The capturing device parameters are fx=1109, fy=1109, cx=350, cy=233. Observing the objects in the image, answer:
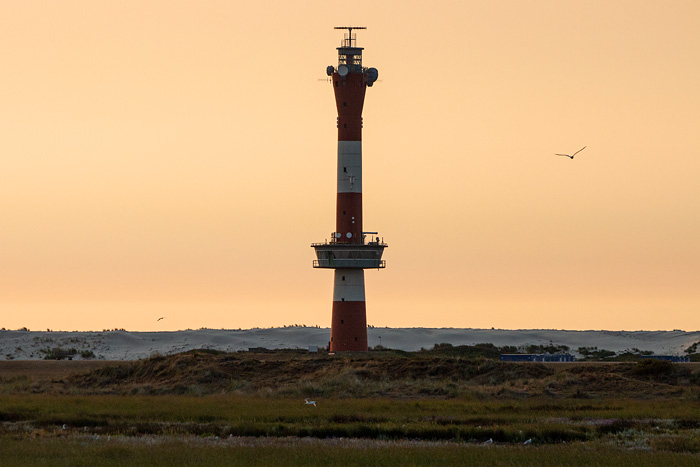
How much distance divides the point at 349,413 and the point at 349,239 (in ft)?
109

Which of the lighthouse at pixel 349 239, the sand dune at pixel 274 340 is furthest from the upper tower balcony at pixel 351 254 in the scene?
the sand dune at pixel 274 340

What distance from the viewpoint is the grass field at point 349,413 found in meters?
35.7

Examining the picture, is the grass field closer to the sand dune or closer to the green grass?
the green grass

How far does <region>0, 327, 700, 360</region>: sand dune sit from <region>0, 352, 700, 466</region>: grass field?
103ft

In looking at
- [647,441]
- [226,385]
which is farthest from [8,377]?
[647,441]

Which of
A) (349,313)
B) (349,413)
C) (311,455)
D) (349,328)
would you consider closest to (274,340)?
(349,328)

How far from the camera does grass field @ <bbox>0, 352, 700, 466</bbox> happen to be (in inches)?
1404

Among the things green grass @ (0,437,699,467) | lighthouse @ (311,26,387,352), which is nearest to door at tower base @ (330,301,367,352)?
lighthouse @ (311,26,387,352)

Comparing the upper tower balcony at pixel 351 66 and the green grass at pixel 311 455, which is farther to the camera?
the upper tower balcony at pixel 351 66

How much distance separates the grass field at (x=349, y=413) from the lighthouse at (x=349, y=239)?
4.74 meters

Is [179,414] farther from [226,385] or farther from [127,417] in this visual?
[226,385]

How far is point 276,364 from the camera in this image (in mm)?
72938

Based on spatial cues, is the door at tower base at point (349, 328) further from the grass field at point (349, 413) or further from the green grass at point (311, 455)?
the green grass at point (311, 455)

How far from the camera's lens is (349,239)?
8075 cm
